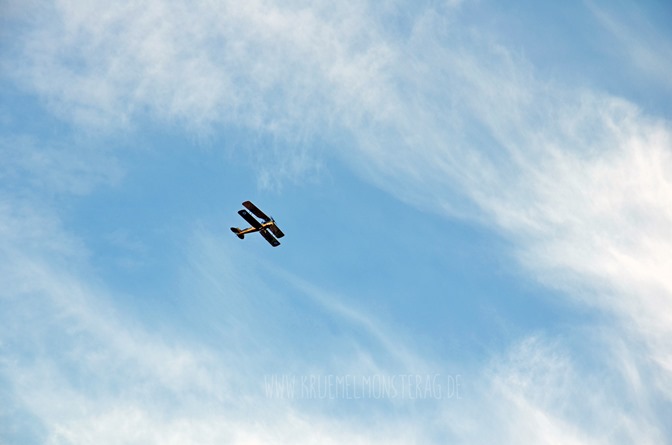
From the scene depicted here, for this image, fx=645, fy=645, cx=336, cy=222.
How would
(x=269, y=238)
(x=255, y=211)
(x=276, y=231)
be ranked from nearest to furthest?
(x=255, y=211)
(x=276, y=231)
(x=269, y=238)

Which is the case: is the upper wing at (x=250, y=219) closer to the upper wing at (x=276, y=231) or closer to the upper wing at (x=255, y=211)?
the upper wing at (x=255, y=211)

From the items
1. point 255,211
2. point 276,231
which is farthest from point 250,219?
point 276,231

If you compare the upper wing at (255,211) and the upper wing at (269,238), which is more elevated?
the upper wing at (255,211)

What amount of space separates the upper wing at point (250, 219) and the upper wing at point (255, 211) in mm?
798

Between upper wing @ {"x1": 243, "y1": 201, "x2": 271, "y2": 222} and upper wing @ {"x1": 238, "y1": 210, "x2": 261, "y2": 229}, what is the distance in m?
0.80

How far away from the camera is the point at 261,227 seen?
78500mm

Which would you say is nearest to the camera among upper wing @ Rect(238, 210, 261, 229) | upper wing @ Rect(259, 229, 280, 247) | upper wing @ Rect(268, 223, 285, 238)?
upper wing @ Rect(238, 210, 261, 229)

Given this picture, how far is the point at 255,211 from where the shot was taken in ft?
251

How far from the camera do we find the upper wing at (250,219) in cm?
7662

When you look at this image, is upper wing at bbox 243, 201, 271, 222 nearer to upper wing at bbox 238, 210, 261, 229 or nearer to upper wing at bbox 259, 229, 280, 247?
upper wing at bbox 238, 210, 261, 229

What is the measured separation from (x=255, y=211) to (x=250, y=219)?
1644 millimetres

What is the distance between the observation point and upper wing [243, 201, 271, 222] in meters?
75.2

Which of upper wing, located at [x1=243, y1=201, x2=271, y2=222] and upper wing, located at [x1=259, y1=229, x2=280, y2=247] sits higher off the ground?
upper wing, located at [x1=243, y1=201, x2=271, y2=222]

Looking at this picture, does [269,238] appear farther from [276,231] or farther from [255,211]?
[255,211]
